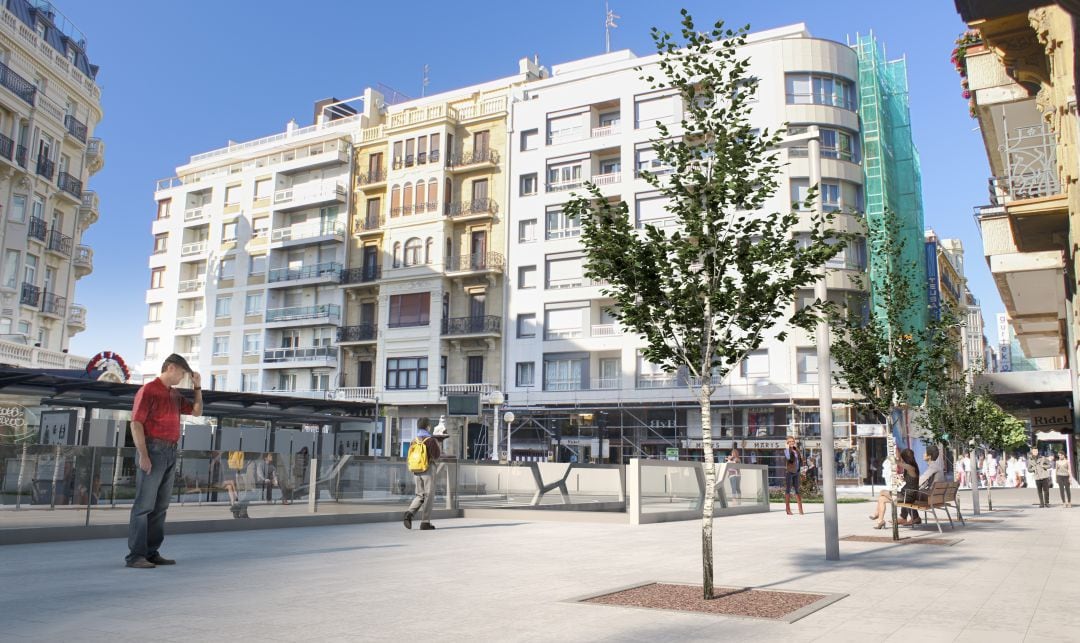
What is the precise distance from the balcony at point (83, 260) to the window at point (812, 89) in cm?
3646

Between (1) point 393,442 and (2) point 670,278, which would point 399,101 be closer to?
(1) point 393,442

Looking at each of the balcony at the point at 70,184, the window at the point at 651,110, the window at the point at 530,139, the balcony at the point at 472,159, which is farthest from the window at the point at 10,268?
the window at the point at 651,110

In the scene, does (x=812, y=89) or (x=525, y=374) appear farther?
(x=525, y=374)

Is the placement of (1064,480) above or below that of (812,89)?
below

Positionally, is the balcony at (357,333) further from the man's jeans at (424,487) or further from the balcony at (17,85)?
the man's jeans at (424,487)

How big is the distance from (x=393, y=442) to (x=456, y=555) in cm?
4391

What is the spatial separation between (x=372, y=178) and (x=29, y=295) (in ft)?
77.9

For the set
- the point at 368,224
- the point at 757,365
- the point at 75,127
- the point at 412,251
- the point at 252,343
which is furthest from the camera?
the point at 252,343

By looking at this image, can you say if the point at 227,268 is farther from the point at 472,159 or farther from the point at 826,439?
the point at 826,439

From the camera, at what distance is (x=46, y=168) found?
40.7 meters

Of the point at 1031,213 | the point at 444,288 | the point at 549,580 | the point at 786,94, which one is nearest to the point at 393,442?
the point at 444,288

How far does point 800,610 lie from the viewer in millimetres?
6707

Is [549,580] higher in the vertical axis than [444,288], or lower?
lower

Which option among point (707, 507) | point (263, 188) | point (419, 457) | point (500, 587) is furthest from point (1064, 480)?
point (263, 188)
